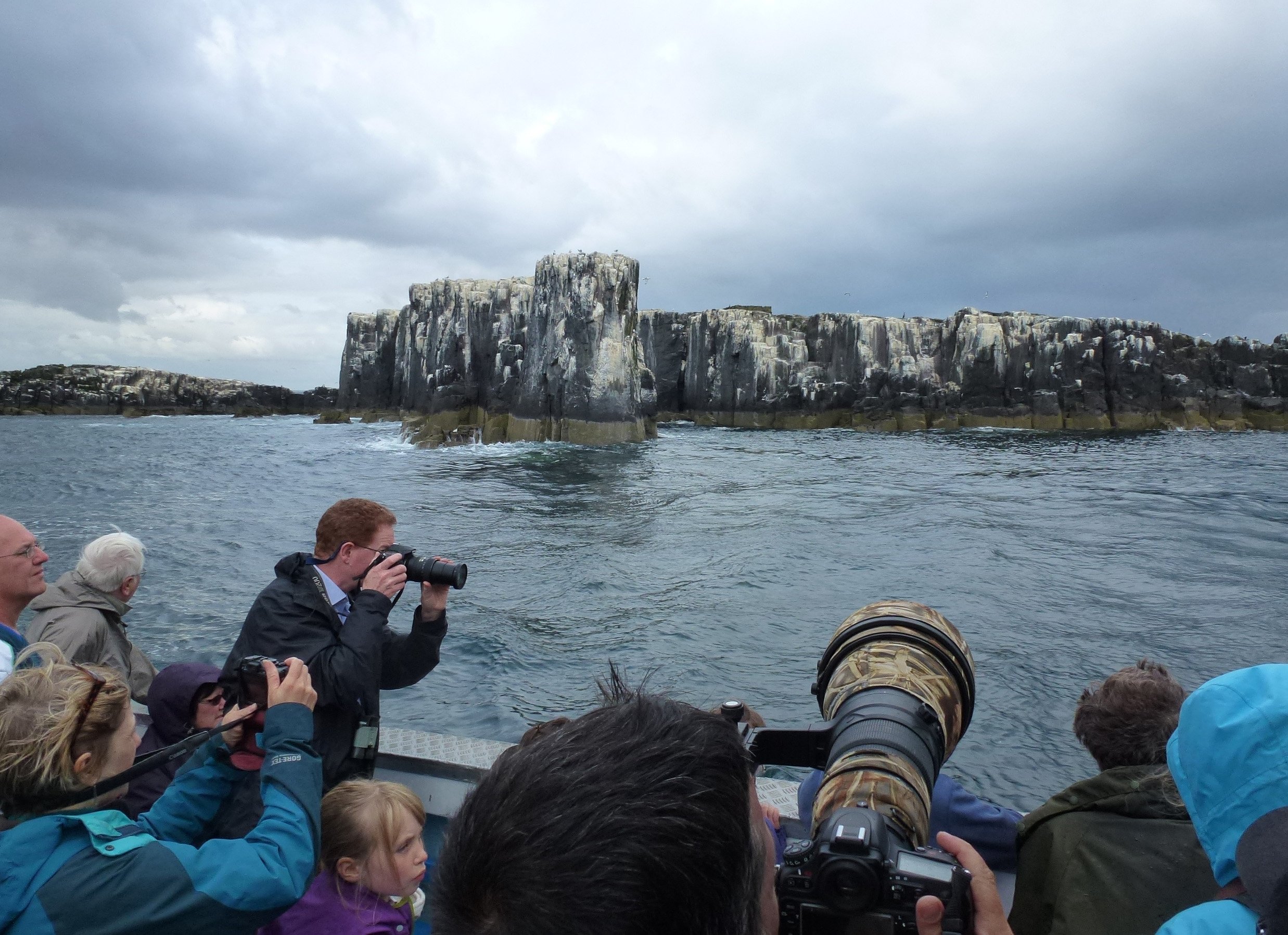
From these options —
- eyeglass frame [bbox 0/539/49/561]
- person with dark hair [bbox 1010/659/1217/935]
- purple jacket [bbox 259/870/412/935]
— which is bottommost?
purple jacket [bbox 259/870/412/935]

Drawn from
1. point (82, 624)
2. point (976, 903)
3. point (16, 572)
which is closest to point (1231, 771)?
point (976, 903)

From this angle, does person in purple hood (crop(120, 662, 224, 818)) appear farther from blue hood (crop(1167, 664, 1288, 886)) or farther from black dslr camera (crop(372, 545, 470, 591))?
blue hood (crop(1167, 664, 1288, 886))

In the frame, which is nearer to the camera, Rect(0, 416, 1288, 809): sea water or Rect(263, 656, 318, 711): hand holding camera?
Rect(263, 656, 318, 711): hand holding camera

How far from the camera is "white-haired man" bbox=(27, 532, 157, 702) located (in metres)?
→ 3.69

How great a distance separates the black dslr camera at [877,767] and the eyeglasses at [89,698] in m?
1.41

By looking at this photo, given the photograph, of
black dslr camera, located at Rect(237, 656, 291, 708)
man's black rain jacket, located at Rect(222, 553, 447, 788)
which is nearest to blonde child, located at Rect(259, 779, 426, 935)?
black dslr camera, located at Rect(237, 656, 291, 708)

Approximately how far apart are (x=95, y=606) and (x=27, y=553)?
0.70m

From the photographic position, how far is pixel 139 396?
107m

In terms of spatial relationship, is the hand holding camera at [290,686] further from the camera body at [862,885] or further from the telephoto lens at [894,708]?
the camera body at [862,885]

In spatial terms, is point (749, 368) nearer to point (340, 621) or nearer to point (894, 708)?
point (340, 621)

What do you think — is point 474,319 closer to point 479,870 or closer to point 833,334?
point 833,334

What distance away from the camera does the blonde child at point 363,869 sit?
2.28 m

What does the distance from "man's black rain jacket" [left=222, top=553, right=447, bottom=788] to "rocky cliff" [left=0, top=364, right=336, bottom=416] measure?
345ft

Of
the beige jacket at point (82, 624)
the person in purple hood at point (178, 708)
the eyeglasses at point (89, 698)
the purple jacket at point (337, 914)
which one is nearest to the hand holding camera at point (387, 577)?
the person in purple hood at point (178, 708)
